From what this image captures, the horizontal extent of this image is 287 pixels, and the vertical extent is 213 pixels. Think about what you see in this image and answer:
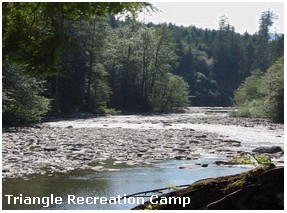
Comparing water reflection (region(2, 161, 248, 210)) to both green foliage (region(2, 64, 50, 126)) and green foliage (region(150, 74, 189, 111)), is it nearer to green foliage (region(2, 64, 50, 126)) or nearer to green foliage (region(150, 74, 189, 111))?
green foliage (region(2, 64, 50, 126))

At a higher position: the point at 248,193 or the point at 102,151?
the point at 248,193

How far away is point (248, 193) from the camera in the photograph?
555 centimetres

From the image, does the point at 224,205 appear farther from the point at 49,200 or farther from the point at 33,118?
the point at 33,118

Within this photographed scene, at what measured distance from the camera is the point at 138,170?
16.1 metres

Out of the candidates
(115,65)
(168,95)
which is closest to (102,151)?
(115,65)

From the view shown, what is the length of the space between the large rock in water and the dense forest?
3.73 m

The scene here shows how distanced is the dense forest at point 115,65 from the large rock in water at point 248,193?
3.73 m

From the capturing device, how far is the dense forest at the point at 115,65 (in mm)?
8500

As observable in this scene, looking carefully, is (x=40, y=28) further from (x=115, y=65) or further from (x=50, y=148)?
(x=115, y=65)

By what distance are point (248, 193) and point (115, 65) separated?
70310 mm

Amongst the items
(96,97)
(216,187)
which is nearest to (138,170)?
(216,187)

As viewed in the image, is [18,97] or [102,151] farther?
A: [18,97]

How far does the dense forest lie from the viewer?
27.9 feet

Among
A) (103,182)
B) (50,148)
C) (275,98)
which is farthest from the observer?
(275,98)
